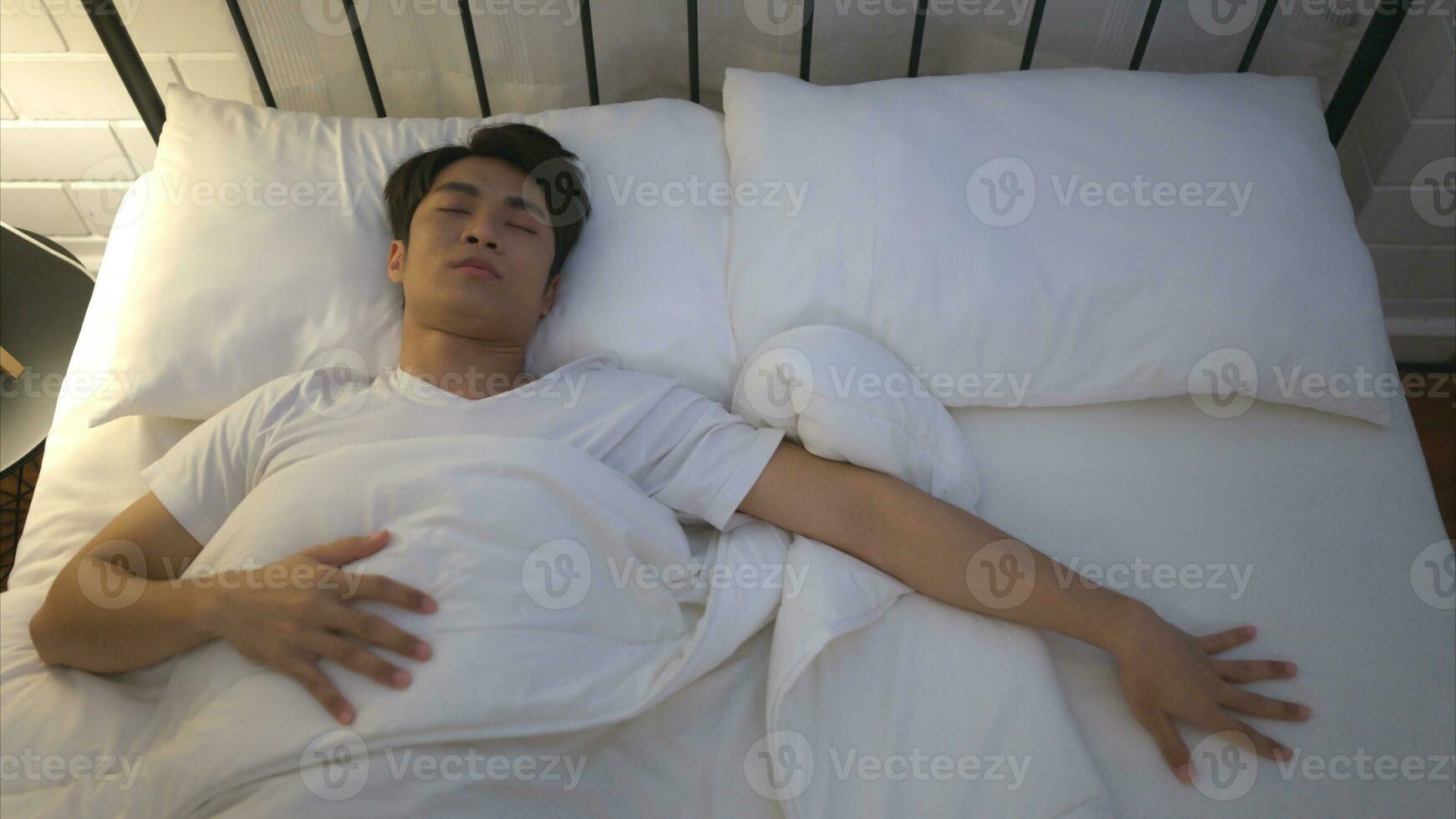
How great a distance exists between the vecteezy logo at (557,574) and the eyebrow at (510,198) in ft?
1.75

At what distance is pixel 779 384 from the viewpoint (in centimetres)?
130

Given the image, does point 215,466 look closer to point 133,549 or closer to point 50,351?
point 133,549

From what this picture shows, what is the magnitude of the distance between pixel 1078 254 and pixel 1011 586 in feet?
1.64

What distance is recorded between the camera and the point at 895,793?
3.54ft

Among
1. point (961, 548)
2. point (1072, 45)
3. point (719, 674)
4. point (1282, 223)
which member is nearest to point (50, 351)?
point (719, 674)

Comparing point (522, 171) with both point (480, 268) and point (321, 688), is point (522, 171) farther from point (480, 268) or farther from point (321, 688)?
point (321, 688)

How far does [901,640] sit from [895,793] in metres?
0.17
